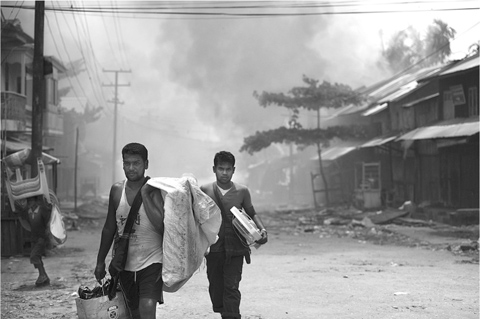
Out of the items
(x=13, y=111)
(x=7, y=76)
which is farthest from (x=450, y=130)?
(x=7, y=76)

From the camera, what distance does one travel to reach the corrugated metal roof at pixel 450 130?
17.0m

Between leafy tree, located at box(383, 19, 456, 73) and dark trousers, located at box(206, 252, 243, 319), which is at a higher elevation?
leafy tree, located at box(383, 19, 456, 73)

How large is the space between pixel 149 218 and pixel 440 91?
19.5 m

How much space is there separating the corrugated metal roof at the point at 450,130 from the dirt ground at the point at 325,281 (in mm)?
2696

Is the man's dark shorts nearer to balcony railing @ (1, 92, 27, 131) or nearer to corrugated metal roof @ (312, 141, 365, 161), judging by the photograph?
balcony railing @ (1, 92, 27, 131)

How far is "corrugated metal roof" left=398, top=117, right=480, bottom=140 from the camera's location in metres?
17.0

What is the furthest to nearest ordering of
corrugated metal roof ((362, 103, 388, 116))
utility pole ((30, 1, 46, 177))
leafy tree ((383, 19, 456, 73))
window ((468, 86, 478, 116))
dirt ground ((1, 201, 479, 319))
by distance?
leafy tree ((383, 19, 456, 73)) < corrugated metal roof ((362, 103, 388, 116)) < window ((468, 86, 478, 116)) < utility pole ((30, 1, 46, 177)) < dirt ground ((1, 201, 479, 319))

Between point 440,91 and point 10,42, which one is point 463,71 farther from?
point 10,42

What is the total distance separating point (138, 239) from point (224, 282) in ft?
4.43

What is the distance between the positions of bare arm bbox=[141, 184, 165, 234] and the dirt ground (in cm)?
183

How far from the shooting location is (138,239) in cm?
415

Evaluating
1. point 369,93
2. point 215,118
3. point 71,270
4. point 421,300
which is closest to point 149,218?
point 421,300

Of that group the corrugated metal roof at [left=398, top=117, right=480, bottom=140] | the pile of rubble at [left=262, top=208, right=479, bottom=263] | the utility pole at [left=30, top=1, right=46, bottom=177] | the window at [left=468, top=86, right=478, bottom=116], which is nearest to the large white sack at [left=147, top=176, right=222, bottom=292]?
the pile of rubble at [left=262, top=208, right=479, bottom=263]

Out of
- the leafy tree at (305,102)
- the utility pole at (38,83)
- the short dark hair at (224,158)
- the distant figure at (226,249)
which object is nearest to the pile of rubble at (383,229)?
the leafy tree at (305,102)
